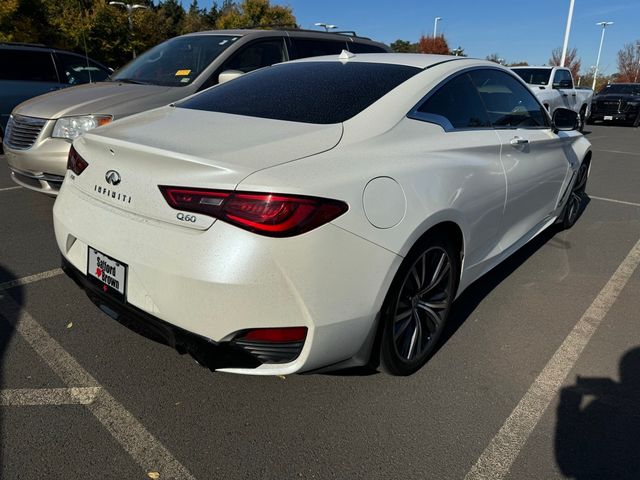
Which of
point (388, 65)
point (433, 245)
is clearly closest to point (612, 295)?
point (433, 245)

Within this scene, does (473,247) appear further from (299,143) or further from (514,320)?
(299,143)

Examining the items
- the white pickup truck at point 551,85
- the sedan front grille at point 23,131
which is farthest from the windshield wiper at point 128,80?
the white pickup truck at point 551,85

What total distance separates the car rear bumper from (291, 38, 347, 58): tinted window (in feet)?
14.9

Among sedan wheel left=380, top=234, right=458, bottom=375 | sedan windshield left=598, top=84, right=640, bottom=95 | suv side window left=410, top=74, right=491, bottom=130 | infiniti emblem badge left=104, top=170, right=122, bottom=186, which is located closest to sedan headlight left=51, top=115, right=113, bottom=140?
infiniti emblem badge left=104, top=170, right=122, bottom=186

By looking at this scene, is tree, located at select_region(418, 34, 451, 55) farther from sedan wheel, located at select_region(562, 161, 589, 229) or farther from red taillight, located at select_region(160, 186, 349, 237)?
red taillight, located at select_region(160, 186, 349, 237)

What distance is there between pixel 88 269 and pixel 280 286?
1.02 metres

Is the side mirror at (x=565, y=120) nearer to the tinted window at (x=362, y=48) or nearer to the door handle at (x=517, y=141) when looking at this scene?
the door handle at (x=517, y=141)

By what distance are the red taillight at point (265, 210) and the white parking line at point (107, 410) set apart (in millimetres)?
1006

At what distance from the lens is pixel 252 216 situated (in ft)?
5.67

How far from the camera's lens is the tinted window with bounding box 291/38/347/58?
5.98 m

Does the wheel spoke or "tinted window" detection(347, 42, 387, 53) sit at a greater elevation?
"tinted window" detection(347, 42, 387, 53)

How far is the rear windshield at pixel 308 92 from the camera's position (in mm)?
2383

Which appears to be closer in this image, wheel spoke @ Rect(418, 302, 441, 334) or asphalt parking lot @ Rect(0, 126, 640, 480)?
asphalt parking lot @ Rect(0, 126, 640, 480)

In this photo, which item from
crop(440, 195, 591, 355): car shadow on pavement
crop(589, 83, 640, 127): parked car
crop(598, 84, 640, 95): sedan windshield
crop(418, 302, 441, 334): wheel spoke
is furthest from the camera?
crop(598, 84, 640, 95): sedan windshield
